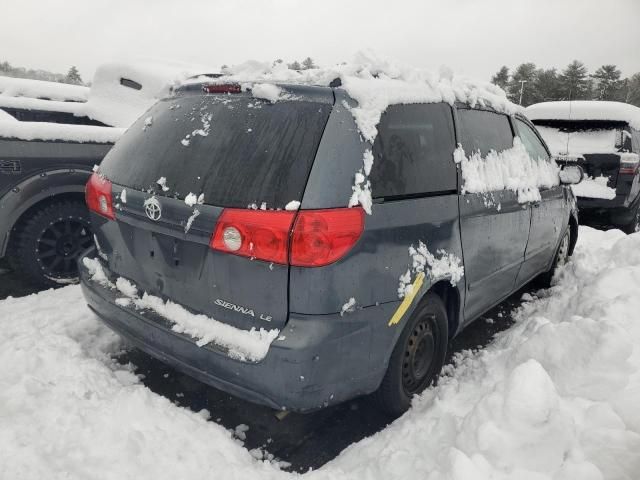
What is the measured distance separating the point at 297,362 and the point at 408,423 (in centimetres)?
86

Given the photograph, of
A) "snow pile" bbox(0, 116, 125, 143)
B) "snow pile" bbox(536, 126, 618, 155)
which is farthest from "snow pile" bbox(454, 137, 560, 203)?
"snow pile" bbox(536, 126, 618, 155)

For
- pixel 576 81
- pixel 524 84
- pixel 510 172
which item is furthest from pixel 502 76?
pixel 510 172

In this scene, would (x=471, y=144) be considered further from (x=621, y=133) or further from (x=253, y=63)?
(x=621, y=133)

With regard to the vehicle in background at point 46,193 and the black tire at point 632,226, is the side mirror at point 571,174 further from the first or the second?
the black tire at point 632,226

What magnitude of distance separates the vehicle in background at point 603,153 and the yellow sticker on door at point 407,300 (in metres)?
5.83

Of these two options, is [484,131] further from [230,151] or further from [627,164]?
[627,164]

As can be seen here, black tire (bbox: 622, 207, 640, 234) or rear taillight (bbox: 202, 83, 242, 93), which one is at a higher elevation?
rear taillight (bbox: 202, 83, 242, 93)

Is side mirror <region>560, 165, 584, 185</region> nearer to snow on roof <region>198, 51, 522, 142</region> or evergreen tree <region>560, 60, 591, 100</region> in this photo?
snow on roof <region>198, 51, 522, 142</region>

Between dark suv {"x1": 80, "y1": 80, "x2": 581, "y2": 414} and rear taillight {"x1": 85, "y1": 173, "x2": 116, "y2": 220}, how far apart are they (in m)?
0.01

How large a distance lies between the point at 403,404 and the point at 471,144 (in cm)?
169

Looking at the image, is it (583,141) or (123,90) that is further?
(583,141)

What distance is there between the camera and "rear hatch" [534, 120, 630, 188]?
23.0ft

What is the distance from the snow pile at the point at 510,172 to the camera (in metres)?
2.91

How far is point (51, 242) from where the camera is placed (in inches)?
157
